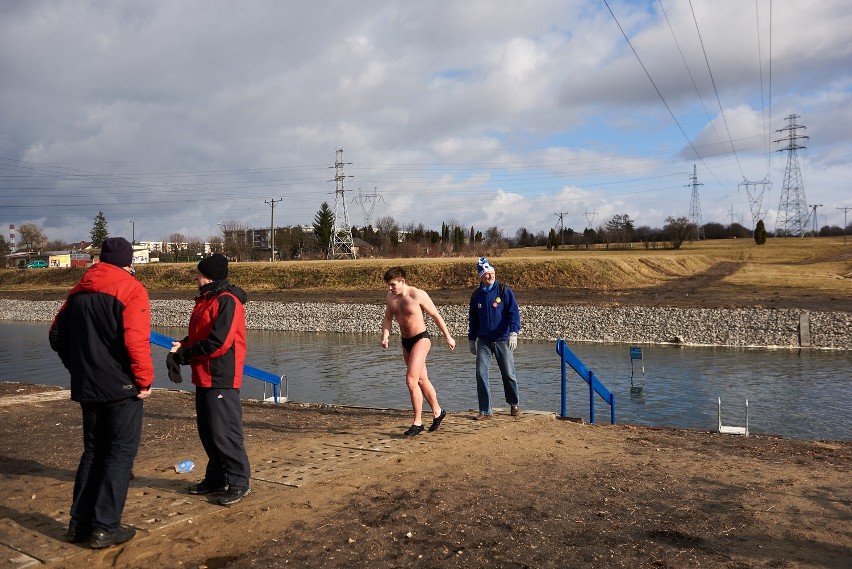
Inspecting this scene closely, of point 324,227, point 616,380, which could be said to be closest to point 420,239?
point 324,227

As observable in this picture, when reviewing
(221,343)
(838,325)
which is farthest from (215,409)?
(838,325)

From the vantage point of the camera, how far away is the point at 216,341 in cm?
571

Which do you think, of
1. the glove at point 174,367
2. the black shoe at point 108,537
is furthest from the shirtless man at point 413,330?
the black shoe at point 108,537

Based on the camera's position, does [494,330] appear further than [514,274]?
No

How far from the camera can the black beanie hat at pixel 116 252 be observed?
5.09 metres

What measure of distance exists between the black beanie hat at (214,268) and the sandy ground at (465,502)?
1.87 m

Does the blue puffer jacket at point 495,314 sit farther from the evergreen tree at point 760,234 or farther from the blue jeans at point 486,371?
the evergreen tree at point 760,234

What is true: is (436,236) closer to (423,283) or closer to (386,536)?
(423,283)

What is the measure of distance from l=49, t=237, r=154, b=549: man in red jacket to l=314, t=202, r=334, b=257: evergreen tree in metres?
91.6

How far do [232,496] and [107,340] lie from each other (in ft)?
5.49

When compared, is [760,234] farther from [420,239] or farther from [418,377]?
[418,377]

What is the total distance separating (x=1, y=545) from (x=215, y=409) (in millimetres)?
1697

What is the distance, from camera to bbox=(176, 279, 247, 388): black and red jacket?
5.72 meters

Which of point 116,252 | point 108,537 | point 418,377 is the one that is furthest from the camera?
point 418,377
